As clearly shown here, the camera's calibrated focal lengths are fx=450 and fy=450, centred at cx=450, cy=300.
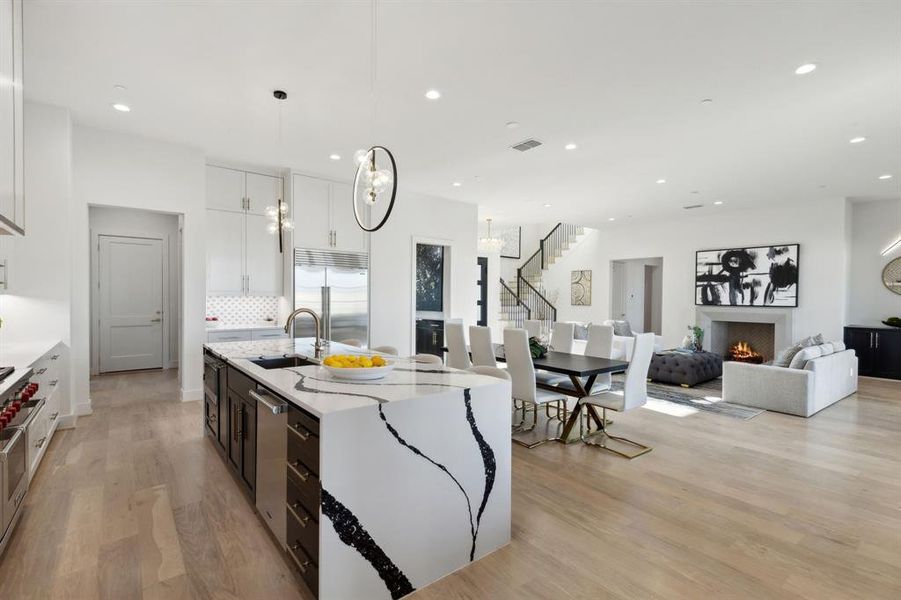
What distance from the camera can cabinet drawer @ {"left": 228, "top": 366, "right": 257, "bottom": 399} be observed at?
104 inches

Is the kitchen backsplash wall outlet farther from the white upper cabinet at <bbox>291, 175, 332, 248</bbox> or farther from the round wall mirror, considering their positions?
the round wall mirror

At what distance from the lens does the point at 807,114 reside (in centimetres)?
410

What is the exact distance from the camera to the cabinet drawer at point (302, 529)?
183 cm

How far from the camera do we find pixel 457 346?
4762 millimetres

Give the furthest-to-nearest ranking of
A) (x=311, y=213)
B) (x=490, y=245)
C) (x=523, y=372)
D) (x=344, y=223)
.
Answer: (x=490, y=245) < (x=344, y=223) < (x=311, y=213) < (x=523, y=372)

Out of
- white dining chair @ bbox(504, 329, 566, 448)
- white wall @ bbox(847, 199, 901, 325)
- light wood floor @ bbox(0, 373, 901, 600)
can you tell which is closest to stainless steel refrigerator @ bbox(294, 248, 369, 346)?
light wood floor @ bbox(0, 373, 901, 600)

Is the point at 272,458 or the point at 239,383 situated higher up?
the point at 239,383

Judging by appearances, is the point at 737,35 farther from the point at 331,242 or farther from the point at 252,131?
the point at 331,242

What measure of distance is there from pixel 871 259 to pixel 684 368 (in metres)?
4.34

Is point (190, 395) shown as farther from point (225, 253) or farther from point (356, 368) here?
point (356, 368)

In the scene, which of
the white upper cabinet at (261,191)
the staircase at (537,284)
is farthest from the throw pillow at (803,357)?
the white upper cabinet at (261,191)

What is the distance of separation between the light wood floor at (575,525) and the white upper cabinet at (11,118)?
5.80 ft

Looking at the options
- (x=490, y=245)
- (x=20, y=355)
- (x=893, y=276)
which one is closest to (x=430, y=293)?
(x=490, y=245)

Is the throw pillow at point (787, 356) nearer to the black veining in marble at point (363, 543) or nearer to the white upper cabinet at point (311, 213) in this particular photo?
the black veining in marble at point (363, 543)
